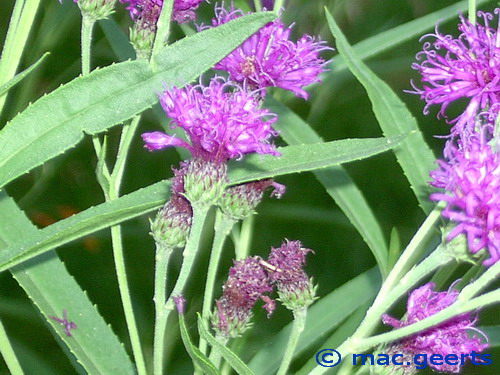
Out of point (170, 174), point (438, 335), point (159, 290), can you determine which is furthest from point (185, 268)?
point (170, 174)

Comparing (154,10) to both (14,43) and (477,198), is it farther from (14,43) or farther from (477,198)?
(477,198)

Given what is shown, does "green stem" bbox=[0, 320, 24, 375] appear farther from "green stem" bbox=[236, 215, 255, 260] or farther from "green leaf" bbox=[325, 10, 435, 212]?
"green leaf" bbox=[325, 10, 435, 212]

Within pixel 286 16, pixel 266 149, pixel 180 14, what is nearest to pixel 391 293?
pixel 266 149

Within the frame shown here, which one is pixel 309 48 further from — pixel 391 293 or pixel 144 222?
pixel 144 222

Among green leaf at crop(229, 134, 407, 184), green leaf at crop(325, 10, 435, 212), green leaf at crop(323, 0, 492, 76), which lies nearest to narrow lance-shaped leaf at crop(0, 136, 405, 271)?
green leaf at crop(229, 134, 407, 184)

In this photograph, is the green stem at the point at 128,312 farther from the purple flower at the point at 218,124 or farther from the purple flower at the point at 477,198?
the purple flower at the point at 477,198

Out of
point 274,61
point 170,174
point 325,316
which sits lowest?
point 325,316

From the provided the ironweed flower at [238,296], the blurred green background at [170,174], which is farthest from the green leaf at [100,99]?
the blurred green background at [170,174]
